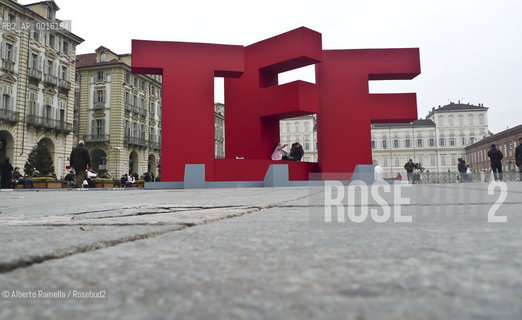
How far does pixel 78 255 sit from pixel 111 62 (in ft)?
126

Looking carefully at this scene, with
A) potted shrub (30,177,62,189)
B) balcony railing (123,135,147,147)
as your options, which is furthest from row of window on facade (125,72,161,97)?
potted shrub (30,177,62,189)

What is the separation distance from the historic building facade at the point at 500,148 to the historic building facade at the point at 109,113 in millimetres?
46625

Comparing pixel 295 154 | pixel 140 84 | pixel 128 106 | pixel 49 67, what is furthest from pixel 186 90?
pixel 140 84

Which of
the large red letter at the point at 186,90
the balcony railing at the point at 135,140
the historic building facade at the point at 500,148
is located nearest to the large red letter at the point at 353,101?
the large red letter at the point at 186,90

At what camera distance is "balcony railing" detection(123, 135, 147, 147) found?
1414 inches

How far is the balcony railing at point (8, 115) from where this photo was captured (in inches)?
918

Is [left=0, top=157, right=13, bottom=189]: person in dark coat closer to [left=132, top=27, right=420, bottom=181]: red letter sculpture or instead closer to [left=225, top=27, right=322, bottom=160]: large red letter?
[left=132, top=27, right=420, bottom=181]: red letter sculpture

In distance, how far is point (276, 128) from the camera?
11.9 m

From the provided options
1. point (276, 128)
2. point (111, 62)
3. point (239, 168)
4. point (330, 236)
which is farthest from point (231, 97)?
point (111, 62)

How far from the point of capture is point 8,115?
2378 centimetres

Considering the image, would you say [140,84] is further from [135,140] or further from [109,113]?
[135,140]

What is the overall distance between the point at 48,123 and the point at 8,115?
3236mm

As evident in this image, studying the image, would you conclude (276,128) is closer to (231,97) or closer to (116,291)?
(231,97)

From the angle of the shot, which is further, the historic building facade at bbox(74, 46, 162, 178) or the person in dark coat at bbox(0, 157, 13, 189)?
the historic building facade at bbox(74, 46, 162, 178)
